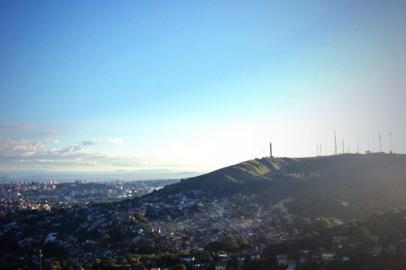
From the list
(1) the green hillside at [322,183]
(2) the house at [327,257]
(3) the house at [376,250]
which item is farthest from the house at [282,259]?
(1) the green hillside at [322,183]

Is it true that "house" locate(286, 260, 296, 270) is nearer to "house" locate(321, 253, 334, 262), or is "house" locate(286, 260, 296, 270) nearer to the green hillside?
"house" locate(321, 253, 334, 262)

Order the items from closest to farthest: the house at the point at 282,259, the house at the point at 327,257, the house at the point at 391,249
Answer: the house at the point at 391,249, the house at the point at 327,257, the house at the point at 282,259

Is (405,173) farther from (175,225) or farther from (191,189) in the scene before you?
(175,225)

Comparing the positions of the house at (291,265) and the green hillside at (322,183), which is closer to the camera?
the house at (291,265)

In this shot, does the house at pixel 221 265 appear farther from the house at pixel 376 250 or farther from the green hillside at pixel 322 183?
the green hillside at pixel 322 183

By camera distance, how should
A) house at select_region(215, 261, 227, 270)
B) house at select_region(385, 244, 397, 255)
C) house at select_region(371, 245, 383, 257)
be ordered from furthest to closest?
house at select_region(215, 261, 227, 270), house at select_region(385, 244, 397, 255), house at select_region(371, 245, 383, 257)

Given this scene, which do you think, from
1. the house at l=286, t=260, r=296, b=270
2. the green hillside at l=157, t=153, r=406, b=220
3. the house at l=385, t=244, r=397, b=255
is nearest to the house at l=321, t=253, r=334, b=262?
the house at l=286, t=260, r=296, b=270

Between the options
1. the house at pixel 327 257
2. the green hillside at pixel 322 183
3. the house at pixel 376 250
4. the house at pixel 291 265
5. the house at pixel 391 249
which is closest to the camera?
the house at pixel 291 265

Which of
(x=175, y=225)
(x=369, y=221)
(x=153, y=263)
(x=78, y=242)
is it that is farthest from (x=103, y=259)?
(x=369, y=221)
